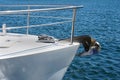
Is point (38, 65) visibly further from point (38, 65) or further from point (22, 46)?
point (22, 46)

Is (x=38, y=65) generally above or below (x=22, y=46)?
below

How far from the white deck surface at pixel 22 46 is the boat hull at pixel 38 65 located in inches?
4.3

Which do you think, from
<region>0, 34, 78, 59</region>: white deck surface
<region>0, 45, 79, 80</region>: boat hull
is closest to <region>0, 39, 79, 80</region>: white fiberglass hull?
<region>0, 45, 79, 80</region>: boat hull

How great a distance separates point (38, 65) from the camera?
663 centimetres

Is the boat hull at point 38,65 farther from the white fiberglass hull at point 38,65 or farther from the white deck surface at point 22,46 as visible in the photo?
the white deck surface at point 22,46

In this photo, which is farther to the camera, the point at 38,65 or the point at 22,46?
the point at 22,46

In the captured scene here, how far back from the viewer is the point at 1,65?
610 centimetres

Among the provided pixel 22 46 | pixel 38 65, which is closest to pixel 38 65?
pixel 38 65

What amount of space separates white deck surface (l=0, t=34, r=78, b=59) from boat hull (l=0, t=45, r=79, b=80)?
11 centimetres

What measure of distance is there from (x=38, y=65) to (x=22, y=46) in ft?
1.86

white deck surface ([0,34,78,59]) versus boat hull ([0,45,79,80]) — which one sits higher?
white deck surface ([0,34,78,59])

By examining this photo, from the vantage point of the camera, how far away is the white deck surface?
632cm

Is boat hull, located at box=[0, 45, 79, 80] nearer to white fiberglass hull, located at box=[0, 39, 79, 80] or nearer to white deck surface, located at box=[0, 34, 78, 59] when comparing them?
white fiberglass hull, located at box=[0, 39, 79, 80]

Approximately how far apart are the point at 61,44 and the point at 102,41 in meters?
12.3
